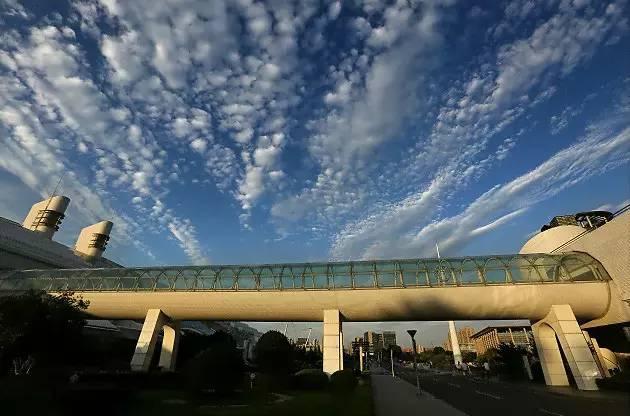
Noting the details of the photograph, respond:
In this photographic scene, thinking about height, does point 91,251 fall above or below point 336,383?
above

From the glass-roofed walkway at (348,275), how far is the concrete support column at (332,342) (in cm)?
308

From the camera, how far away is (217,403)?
2061 centimetres

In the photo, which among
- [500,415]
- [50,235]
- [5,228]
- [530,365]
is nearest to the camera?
[500,415]

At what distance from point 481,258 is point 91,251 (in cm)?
9179

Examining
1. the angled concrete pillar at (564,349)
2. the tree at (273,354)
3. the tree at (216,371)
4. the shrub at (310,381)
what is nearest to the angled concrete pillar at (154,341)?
the tree at (273,354)

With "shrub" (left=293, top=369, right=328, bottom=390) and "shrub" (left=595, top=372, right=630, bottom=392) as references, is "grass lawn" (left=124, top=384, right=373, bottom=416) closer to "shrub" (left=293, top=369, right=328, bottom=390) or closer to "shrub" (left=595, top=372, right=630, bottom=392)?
"shrub" (left=293, top=369, right=328, bottom=390)

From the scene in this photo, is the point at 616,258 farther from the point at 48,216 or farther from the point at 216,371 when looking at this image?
the point at 48,216

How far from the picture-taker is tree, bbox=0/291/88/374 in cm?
2577

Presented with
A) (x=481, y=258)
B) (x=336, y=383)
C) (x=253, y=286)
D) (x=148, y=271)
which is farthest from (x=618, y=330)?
(x=148, y=271)

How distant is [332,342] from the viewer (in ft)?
118

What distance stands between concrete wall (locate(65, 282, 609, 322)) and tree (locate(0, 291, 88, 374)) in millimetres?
11844

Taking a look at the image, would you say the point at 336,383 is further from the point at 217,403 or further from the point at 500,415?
the point at 500,415

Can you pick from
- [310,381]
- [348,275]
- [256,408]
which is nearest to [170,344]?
[310,381]

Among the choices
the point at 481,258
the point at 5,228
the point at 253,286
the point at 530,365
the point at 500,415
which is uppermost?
the point at 5,228
